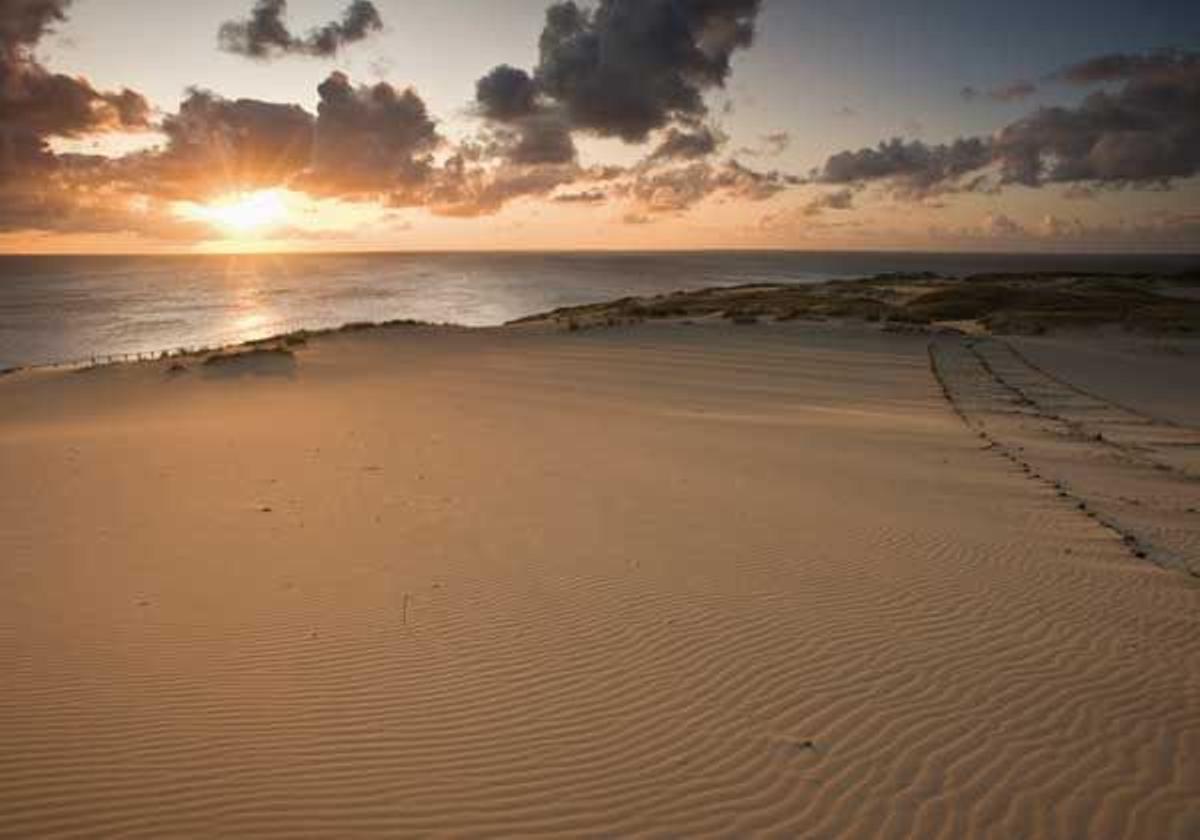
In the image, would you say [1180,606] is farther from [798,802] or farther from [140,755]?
[140,755]

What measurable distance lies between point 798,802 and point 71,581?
7.44 metres

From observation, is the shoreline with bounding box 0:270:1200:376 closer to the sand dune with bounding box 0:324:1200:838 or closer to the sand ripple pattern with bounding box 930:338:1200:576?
the sand ripple pattern with bounding box 930:338:1200:576

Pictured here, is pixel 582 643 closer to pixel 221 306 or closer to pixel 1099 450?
pixel 1099 450

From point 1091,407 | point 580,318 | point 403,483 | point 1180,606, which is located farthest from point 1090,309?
point 403,483

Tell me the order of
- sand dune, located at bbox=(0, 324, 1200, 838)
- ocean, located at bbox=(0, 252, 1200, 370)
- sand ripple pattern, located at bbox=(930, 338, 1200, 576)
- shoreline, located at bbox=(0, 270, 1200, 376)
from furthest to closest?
ocean, located at bbox=(0, 252, 1200, 370)
shoreline, located at bbox=(0, 270, 1200, 376)
sand ripple pattern, located at bbox=(930, 338, 1200, 576)
sand dune, located at bbox=(0, 324, 1200, 838)

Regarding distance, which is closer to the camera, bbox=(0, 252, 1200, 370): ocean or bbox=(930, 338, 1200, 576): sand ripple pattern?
bbox=(930, 338, 1200, 576): sand ripple pattern

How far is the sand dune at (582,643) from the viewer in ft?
14.5

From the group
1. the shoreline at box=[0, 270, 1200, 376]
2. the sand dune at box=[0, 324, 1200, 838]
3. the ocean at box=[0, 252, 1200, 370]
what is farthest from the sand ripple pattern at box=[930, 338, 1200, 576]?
the ocean at box=[0, 252, 1200, 370]

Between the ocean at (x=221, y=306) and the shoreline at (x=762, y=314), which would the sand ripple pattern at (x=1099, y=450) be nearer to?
the shoreline at (x=762, y=314)

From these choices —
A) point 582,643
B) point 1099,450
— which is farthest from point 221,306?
point 582,643

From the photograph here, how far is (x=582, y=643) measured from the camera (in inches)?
251

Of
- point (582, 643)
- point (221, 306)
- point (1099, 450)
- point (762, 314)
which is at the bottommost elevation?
point (582, 643)

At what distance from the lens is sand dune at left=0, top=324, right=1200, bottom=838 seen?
4406mm

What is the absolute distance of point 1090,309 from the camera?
3784cm
